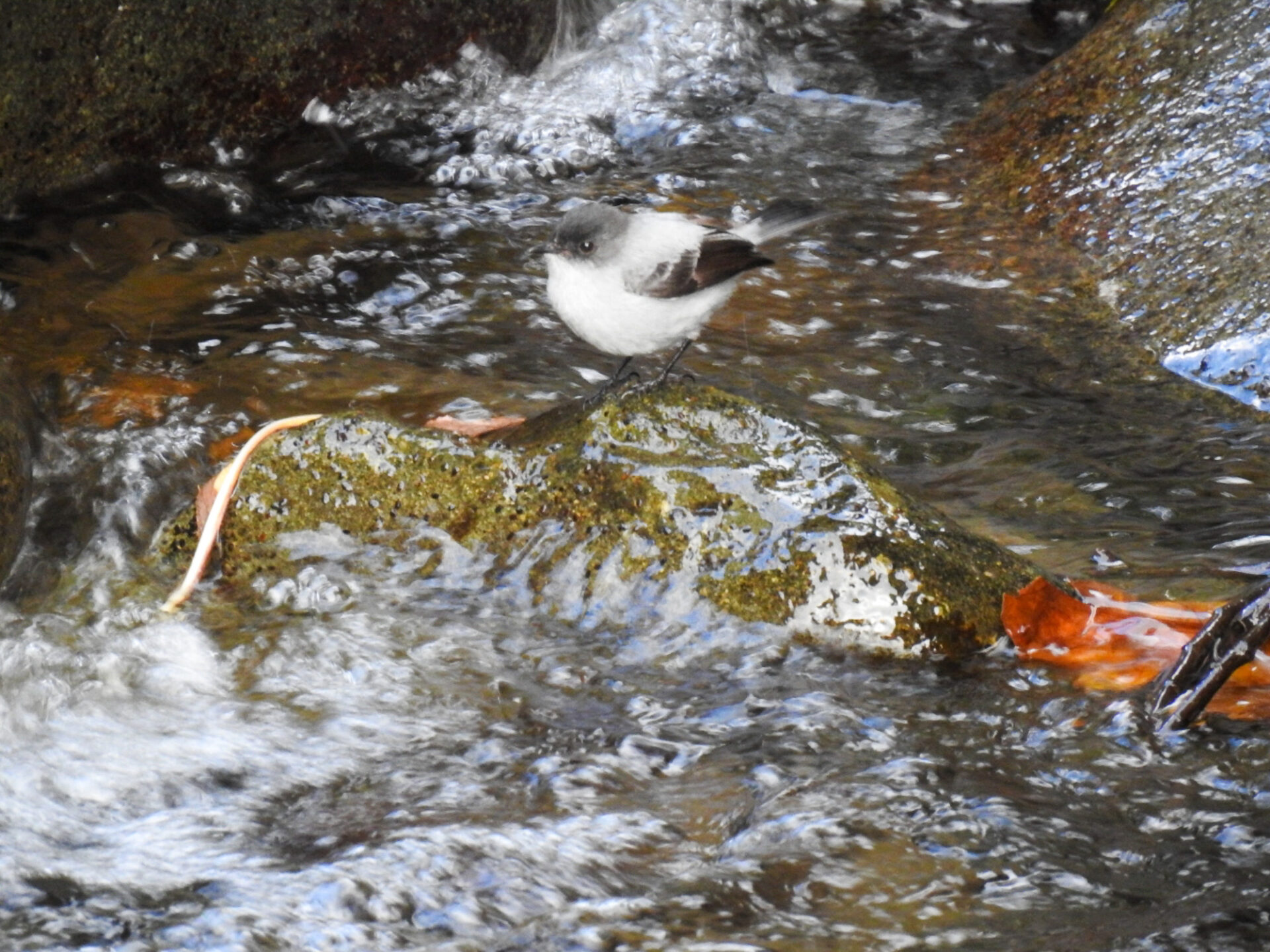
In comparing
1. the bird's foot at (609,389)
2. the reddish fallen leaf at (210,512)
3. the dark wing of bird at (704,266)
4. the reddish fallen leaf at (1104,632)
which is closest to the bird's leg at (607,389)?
the bird's foot at (609,389)

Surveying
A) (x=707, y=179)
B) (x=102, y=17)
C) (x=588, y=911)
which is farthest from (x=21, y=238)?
(x=588, y=911)

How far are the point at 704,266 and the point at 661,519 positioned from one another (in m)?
1.12

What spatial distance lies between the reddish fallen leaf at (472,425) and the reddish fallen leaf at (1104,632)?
2003 mm

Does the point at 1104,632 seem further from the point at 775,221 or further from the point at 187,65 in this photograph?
the point at 187,65

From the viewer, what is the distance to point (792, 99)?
32.0ft

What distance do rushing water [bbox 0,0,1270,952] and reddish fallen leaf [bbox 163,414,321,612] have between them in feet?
0.29

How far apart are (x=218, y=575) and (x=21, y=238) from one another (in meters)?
3.40

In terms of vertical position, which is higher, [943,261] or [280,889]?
[943,261]

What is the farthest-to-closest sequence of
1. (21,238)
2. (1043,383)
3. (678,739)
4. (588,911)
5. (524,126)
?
(524,126) → (21,238) → (1043,383) → (678,739) → (588,911)

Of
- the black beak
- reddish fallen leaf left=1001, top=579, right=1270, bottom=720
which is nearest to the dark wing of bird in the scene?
the black beak

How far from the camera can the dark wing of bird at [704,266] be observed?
15.5 feet

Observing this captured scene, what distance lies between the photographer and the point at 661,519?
13.7 ft

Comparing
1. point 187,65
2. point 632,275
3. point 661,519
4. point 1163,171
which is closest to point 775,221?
point 632,275

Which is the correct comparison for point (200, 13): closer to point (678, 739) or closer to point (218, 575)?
point (218, 575)
